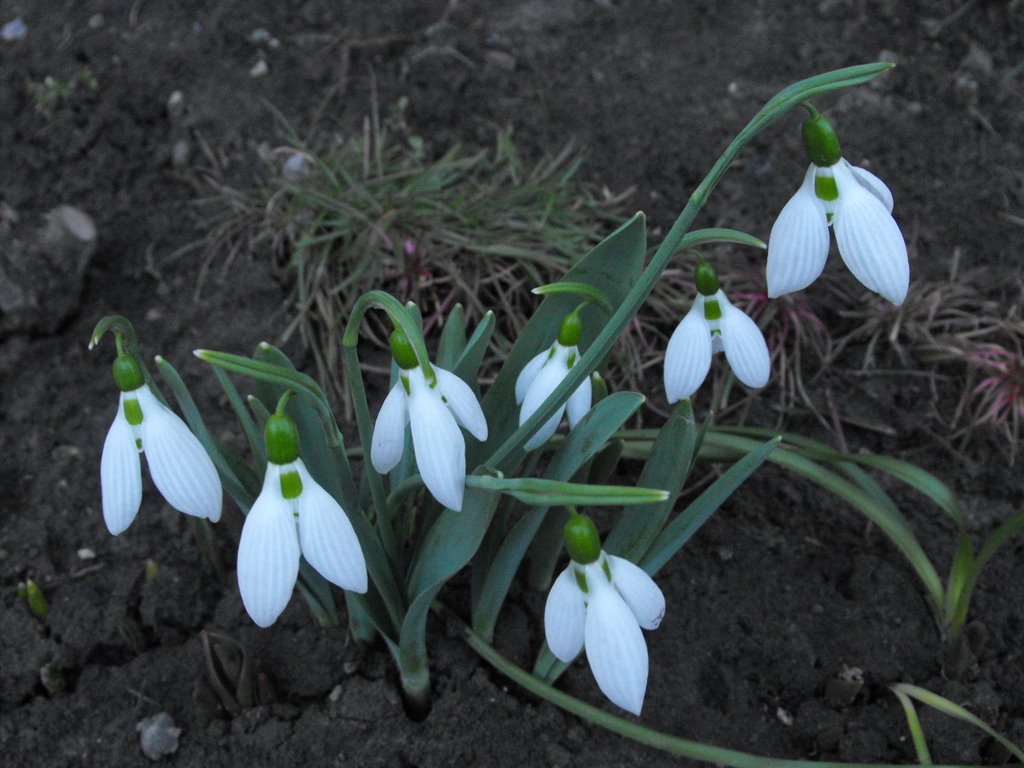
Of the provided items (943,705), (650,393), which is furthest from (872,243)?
(650,393)

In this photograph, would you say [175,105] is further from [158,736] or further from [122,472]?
[122,472]

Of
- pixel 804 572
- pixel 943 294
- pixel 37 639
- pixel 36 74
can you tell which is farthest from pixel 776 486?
pixel 36 74

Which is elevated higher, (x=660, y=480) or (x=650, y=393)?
(x=660, y=480)

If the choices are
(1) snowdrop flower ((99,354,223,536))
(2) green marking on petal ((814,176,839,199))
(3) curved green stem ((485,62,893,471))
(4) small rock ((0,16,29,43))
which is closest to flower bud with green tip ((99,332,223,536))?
(1) snowdrop flower ((99,354,223,536))

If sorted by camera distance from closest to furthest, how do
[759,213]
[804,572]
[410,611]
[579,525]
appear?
[579,525] < [410,611] < [804,572] < [759,213]

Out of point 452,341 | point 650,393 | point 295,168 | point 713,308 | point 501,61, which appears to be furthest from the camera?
point 501,61

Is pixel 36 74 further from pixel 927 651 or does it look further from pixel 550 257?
pixel 927 651

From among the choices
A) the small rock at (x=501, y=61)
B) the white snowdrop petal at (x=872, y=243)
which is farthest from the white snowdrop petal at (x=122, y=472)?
the small rock at (x=501, y=61)

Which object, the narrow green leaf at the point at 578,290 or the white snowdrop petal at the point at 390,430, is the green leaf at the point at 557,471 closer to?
the narrow green leaf at the point at 578,290

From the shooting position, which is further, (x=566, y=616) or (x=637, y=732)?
(x=637, y=732)
